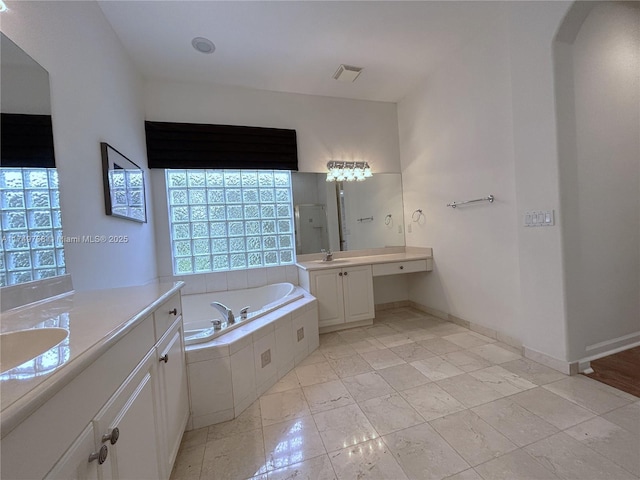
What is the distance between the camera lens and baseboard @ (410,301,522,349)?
2.22 metres

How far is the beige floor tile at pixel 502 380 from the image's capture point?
1.67 meters

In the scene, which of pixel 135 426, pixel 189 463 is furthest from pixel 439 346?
pixel 135 426

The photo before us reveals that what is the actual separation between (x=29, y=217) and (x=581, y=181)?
9.96 feet

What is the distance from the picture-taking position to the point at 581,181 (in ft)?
5.89

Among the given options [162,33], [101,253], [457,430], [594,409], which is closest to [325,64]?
[162,33]

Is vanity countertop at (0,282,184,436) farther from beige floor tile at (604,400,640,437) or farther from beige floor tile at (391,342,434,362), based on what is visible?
beige floor tile at (604,400,640,437)

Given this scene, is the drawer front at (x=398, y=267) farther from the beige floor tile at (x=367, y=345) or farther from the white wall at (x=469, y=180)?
the beige floor tile at (x=367, y=345)

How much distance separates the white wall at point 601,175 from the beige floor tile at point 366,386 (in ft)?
4.14

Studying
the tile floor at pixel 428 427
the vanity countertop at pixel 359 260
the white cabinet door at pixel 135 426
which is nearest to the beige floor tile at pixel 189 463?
the tile floor at pixel 428 427

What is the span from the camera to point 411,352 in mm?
2250

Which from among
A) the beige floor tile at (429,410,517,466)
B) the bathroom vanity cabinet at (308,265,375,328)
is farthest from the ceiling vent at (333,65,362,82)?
the beige floor tile at (429,410,517,466)

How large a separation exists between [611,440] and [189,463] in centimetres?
199

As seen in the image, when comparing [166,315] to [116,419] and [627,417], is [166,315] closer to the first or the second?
[116,419]

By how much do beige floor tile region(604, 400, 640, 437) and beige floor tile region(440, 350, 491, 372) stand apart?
2.09ft
